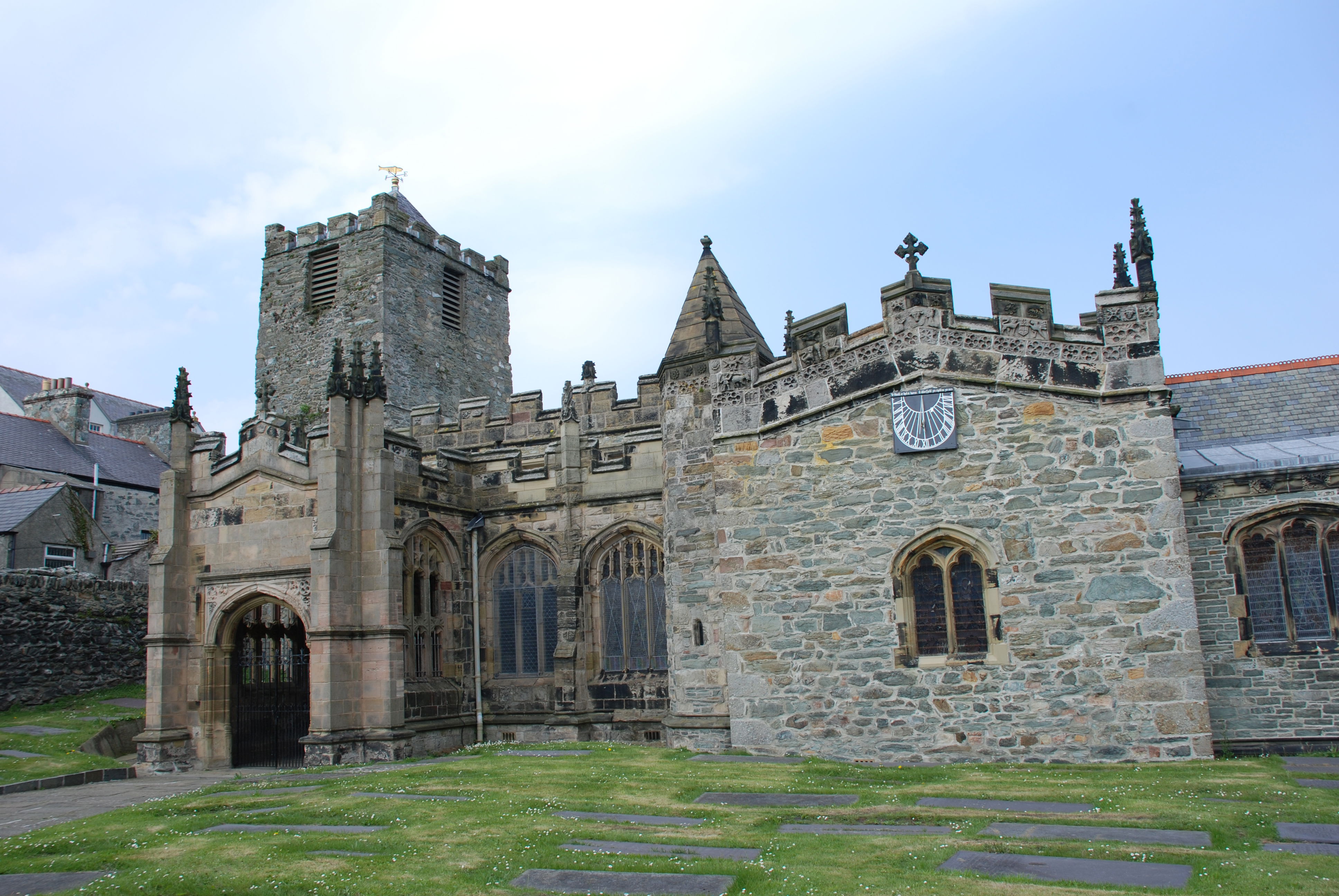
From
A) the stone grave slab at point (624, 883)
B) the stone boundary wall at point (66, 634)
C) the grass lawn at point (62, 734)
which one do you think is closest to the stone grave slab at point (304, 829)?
the stone grave slab at point (624, 883)

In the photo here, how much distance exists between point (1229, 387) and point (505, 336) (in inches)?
1048

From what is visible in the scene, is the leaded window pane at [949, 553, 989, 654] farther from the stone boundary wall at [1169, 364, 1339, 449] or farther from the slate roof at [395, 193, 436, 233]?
the slate roof at [395, 193, 436, 233]

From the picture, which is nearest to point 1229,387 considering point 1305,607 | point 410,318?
point 1305,607

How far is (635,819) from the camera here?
10.1 metres

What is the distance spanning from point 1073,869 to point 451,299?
31.7m

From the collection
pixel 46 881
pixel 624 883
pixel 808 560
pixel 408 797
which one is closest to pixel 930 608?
pixel 808 560

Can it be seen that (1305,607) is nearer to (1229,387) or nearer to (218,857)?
(1229,387)

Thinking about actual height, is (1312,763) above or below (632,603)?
below

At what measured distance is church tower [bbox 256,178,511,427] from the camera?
3312 centimetres

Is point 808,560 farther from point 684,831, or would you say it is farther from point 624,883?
point 624,883

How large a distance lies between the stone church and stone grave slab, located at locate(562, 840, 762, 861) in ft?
19.2

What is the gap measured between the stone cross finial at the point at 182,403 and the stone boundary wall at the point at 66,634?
23.1ft

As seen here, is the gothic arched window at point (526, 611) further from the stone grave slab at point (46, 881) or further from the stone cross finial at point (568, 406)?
the stone grave slab at point (46, 881)

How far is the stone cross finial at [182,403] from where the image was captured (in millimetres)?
19281
